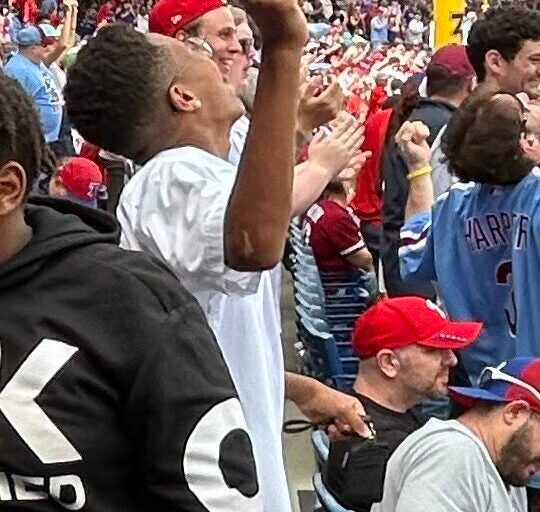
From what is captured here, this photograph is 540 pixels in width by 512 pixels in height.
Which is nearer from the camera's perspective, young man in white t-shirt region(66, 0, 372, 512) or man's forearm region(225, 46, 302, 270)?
man's forearm region(225, 46, 302, 270)

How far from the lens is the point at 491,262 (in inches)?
135

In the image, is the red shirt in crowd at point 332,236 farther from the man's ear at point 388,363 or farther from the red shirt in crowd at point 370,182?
the man's ear at point 388,363

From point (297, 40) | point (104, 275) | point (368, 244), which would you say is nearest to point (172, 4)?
point (297, 40)

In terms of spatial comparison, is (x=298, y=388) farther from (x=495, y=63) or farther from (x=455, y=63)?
(x=455, y=63)

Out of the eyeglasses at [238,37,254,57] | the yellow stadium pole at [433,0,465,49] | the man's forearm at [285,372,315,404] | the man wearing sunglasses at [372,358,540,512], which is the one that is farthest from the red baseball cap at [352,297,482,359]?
the yellow stadium pole at [433,0,465,49]

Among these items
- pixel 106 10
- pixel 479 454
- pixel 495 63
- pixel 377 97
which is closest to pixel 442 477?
pixel 479 454

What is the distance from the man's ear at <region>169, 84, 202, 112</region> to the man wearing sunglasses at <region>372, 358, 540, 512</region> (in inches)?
34.4

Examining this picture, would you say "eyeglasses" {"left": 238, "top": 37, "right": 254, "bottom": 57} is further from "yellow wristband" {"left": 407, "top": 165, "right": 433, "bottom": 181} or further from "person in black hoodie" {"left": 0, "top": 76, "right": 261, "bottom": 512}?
"person in black hoodie" {"left": 0, "top": 76, "right": 261, "bottom": 512}

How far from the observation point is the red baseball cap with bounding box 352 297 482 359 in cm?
344

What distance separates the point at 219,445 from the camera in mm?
→ 1399

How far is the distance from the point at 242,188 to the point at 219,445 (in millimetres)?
439

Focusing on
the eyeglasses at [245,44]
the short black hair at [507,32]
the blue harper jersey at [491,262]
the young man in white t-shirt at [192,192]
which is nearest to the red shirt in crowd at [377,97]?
the short black hair at [507,32]

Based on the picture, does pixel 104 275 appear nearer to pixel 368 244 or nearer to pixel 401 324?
pixel 401 324

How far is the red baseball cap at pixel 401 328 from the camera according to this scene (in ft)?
11.3
